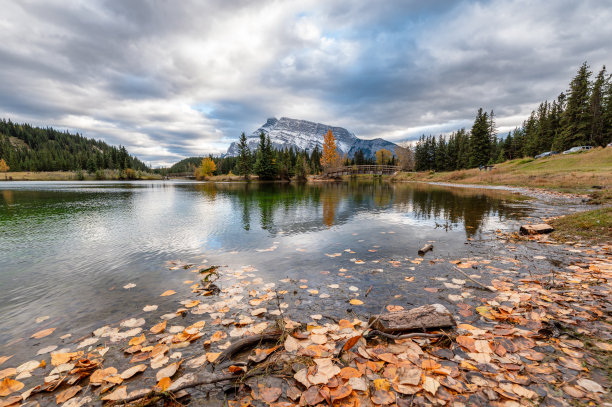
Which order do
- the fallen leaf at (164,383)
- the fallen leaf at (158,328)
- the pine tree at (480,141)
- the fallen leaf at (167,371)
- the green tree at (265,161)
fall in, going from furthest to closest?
the green tree at (265,161) < the pine tree at (480,141) < the fallen leaf at (158,328) < the fallen leaf at (167,371) < the fallen leaf at (164,383)

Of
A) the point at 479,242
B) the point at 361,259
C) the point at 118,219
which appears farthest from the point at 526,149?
the point at 118,219

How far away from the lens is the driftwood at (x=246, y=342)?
3.71 meters

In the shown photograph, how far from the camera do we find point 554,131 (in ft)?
229

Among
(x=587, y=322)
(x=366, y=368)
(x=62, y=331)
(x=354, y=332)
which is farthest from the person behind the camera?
(x=62, y=331)

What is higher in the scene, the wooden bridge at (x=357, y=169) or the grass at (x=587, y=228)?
the wooden bridge at (x=357, y=169)

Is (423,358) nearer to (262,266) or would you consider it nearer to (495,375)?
(495,375)

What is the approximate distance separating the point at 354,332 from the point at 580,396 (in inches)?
104

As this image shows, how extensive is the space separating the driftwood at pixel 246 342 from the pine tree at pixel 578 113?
8486cm

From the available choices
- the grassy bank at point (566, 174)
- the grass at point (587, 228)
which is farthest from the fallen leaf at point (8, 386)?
the grassy bank at point (566, 174)

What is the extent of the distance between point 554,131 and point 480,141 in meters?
19.0

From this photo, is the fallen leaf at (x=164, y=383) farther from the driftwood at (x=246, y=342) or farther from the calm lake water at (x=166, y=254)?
the calm lake water at (x=166, y=254)

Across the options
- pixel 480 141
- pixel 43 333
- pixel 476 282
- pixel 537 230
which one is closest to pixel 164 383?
pixel 43 333

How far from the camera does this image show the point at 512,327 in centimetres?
402

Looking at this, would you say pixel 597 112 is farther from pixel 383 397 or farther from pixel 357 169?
pixel 383 397
